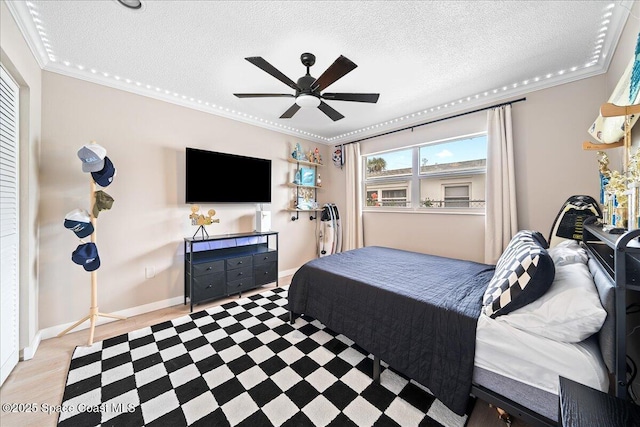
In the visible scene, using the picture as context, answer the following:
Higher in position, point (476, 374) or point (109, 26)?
point (109, 26)

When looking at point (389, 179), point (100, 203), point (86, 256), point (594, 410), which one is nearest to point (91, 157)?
point (100, 203)

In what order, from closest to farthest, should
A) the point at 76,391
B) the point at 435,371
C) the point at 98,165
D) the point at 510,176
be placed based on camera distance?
1. the point at 435,371
2. the point at 76,391
3. the point at 98,165
4. the point at 510,176

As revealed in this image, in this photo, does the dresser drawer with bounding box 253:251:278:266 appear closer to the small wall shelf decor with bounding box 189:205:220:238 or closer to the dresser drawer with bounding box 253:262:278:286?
the dresser drawer with bounding box 253:262:278:286

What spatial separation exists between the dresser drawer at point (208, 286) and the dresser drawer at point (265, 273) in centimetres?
44

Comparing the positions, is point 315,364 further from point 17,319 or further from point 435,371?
point 17,319

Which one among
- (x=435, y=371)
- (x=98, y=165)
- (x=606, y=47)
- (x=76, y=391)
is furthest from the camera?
(x=98, y=165)

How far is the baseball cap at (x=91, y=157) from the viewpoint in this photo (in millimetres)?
1981

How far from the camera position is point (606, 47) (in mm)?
1896

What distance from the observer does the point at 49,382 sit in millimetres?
1602

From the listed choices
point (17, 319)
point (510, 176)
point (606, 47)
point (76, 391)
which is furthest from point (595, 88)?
point (17, 319)

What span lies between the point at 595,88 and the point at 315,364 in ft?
11.7

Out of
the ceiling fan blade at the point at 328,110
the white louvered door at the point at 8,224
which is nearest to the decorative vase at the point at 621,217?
the ceiling fan blade at the point at 328,110

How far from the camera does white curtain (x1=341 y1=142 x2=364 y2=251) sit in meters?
4.08

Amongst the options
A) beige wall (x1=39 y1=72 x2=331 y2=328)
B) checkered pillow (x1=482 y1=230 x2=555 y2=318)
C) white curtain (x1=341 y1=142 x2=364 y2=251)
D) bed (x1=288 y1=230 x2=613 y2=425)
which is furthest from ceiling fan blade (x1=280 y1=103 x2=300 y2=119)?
checkered pillow (x1=482 y1=230 x2=555 y2=318)
